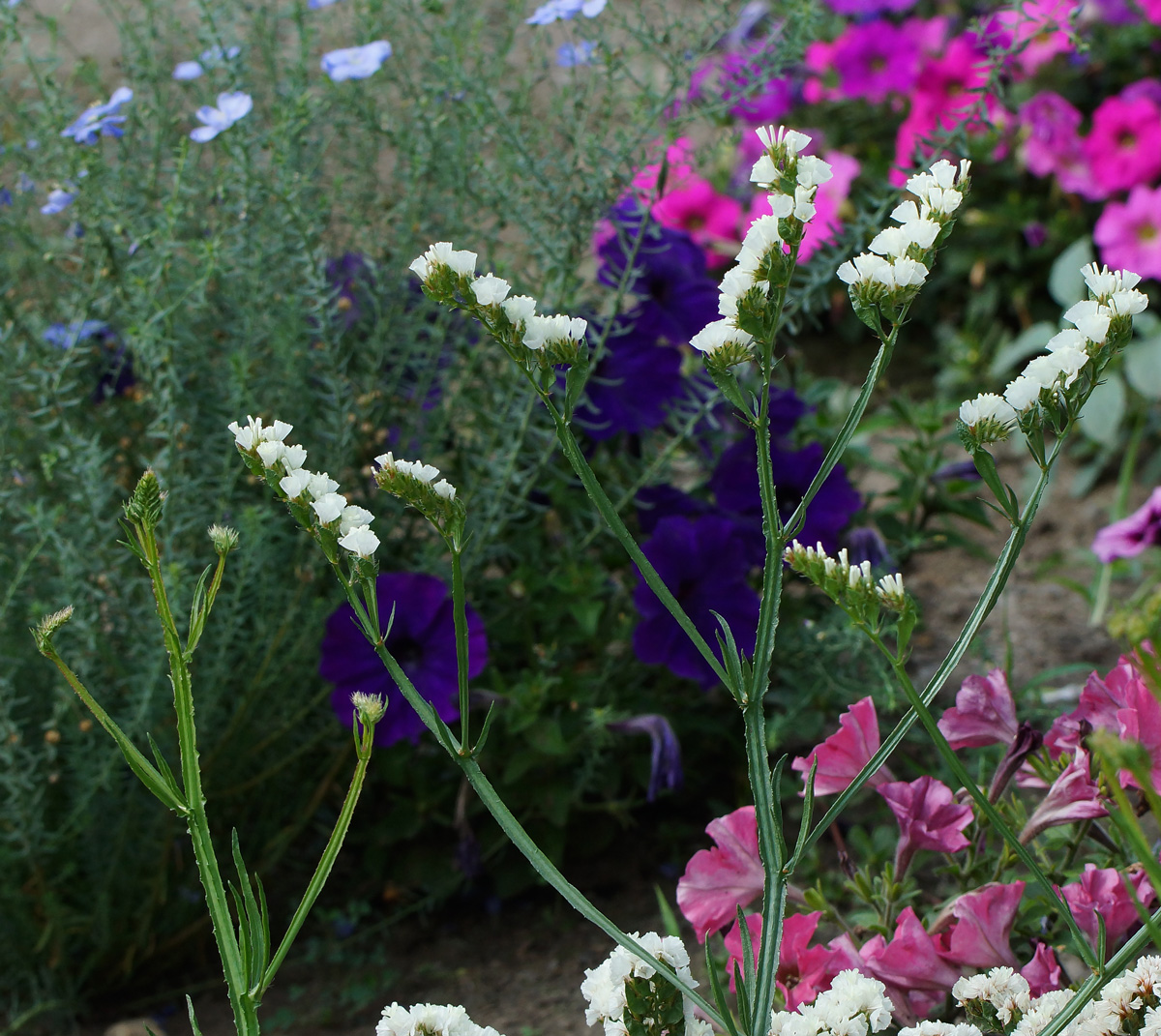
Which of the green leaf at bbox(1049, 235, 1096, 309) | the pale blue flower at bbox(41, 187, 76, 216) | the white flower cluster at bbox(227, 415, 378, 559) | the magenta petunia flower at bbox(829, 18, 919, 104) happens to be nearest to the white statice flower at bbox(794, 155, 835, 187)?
the white flower cluster at bbox(227, 415, 378, 559)

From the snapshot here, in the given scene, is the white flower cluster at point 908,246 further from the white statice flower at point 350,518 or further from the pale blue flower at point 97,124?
the pale blue flower at point 97,124

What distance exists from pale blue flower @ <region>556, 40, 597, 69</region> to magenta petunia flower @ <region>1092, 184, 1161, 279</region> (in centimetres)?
132

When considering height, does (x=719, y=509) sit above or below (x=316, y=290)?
below

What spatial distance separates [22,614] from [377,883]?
583 millimetres

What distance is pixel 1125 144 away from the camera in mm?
2691

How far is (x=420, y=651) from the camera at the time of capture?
156cm

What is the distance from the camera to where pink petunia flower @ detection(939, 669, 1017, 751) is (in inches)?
37.9

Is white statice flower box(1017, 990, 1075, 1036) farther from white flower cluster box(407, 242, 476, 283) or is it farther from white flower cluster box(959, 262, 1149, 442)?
white flower cluster box(407, 242, 476, 283)

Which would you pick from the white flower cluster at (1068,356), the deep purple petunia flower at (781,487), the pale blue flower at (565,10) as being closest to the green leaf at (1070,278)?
the deep purple petunia flower at (781,487)

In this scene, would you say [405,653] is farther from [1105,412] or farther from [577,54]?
[1105,412]

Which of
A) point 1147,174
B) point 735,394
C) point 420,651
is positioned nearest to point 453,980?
point 420,651

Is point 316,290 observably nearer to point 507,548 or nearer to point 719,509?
point 507,548

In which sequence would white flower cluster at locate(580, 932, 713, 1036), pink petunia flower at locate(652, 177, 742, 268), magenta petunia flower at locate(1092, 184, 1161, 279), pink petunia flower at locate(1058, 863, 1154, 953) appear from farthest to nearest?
pink petunia flower at locate(652, 177, 742, 268)
magenta petunia flower at locate(1092, 184, 1161, 279)
pink petunia flower at locate(1058, 863, 1154, 953)
white flower cluster at locate(580, 932, 713, 1036)

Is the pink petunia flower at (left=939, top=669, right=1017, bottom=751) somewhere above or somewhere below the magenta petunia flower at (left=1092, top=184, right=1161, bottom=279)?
above
